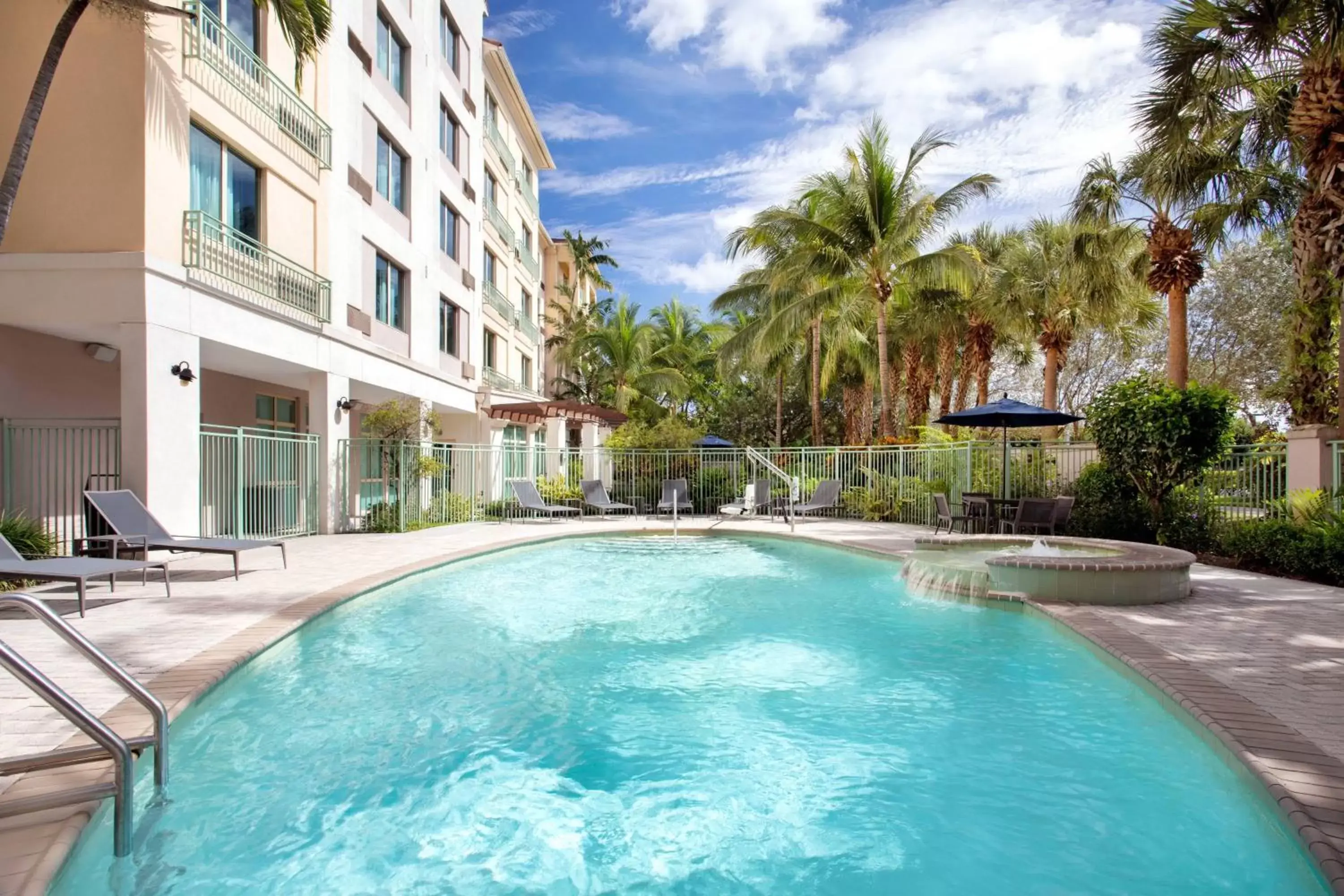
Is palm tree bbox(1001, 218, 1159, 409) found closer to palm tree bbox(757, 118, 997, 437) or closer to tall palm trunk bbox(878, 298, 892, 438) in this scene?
palm tree bbox(757, 118, 997, 437)

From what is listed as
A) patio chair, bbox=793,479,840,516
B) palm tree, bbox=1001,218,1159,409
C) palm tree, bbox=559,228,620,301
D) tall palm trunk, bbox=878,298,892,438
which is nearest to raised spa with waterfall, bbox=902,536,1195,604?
patio chair, bbox=793,479,840,516

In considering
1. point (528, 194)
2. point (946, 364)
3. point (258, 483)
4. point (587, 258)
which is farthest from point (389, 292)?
point (587, 258)

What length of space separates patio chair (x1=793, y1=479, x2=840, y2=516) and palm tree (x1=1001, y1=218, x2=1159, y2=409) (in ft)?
29.3

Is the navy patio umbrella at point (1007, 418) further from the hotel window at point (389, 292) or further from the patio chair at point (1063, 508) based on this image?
the hotel window at point (389, 292)

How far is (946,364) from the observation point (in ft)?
86.4

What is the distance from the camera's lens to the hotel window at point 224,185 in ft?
33.7

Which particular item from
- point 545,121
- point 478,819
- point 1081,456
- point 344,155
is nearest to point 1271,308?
point 1081,456

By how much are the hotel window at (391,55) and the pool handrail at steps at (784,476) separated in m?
12.2

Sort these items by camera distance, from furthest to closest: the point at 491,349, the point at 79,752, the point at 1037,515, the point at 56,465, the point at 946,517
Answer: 1. the point at 491,349
2. the point at 946,517
3. the point at 1037,515
4. the point at 56,465
5. the point at 79,752

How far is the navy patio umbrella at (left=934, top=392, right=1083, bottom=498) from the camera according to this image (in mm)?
12875

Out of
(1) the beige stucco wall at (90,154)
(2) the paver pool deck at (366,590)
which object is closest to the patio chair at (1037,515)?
(2) the paver pool deck at (366,590)

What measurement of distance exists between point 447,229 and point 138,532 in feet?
46.6

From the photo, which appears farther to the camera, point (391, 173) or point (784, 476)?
point (391, 173)

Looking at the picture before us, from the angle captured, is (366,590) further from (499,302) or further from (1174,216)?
(499,302)
